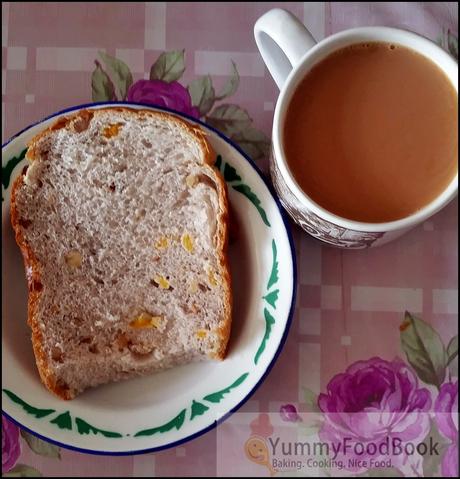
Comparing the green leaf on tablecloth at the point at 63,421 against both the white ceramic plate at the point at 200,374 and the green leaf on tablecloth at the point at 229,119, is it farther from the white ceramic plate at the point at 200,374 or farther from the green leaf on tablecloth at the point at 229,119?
the green leaf on tablecloth at the point at 229,119

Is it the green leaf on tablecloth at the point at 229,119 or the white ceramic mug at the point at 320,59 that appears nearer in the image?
the white ceramic mug at the point at 320,59

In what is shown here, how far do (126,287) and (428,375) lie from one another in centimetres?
50

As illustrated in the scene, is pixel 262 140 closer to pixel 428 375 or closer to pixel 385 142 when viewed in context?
pixel 385 142

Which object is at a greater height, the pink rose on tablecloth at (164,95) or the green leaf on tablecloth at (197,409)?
the pink rose on tablecloth at (164,95)

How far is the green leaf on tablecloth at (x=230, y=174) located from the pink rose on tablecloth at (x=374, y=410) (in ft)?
1.16

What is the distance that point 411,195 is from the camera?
27.9 inches

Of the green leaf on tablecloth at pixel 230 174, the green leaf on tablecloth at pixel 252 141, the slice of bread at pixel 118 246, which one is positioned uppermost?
the green leaf on tablecloth at pixel 252 141

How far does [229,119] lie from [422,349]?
48cm

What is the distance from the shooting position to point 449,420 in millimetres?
986

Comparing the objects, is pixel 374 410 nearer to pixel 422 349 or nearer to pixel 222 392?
pixel 422 349

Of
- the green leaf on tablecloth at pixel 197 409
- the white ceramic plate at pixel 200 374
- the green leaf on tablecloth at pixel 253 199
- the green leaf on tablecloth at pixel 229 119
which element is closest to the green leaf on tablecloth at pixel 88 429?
the white ceramic plate at pixel 200 374

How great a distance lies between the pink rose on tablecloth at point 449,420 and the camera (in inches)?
38.8

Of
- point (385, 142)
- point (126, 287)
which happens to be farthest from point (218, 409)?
point (385, 142)

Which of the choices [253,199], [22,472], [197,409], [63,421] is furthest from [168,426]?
[253,199]
